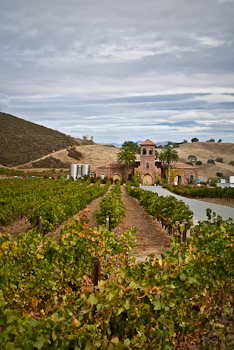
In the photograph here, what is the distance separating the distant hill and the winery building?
38.1 metres

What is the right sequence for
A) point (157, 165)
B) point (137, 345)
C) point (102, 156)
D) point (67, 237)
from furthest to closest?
point (102, 156)
point (157, 165)
point (67, 237)
point (137, 345)

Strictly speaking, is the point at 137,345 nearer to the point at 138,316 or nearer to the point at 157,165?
the point at 138,316

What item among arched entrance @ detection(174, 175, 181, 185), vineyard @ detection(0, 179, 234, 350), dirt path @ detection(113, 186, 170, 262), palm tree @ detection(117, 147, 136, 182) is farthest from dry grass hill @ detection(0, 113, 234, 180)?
vineyard @ detection(0, 179, 234, 350)

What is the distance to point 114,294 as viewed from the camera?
7.88 ft

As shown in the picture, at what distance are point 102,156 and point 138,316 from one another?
302 feet

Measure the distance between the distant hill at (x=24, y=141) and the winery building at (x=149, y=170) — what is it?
38.1 meters

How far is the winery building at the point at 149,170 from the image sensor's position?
152ft

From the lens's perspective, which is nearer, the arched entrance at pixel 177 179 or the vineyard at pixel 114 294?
the vineyard at pixel 114 294

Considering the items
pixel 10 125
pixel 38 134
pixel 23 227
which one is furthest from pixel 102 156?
pixel 23 227

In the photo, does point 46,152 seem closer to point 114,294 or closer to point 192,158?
point 192,158

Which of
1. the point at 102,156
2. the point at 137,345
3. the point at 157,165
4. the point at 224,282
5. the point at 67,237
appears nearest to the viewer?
the point at 137,345

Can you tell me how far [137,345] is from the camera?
2480 millimetres

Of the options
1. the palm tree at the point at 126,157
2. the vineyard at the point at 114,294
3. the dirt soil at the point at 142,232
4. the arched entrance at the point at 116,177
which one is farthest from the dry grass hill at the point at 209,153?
the vineyard at the point at 114,294

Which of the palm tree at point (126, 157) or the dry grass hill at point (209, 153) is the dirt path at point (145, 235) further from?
the dry grass hill at point (209, 153)
